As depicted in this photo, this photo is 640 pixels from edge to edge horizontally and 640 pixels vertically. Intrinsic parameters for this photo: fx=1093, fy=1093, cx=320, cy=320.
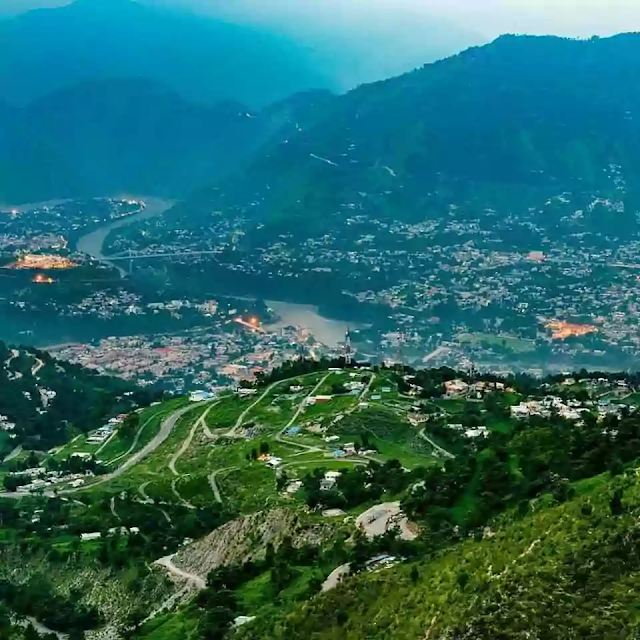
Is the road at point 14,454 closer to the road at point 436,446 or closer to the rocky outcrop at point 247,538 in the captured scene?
the road at point 436,446

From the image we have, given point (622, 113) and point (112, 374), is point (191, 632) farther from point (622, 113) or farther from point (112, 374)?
point (622, 113)

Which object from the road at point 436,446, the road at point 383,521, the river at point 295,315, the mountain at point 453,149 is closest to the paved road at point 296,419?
the road at point 436,446

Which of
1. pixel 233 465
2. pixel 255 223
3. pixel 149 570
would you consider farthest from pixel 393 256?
pixel 149 570

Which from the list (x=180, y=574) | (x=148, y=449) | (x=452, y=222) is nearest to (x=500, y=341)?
(x=452, y=222)

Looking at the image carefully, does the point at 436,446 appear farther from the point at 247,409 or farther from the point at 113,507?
the point at 247,409

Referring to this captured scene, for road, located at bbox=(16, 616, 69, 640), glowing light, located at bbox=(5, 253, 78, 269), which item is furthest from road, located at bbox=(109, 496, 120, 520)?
glowing light, located at bbox=(5, 253, 78, 269)

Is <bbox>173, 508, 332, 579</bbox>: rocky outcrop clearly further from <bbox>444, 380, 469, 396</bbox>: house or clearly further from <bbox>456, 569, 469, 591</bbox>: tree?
<bbox>444, 380, 469, 396</bbox>: house

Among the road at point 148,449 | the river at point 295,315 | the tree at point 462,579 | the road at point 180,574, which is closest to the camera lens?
the tree at point 462,579
